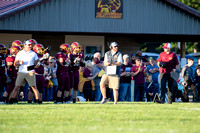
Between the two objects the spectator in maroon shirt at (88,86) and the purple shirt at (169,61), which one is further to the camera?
the spectator in maroon shirt at (88,86)

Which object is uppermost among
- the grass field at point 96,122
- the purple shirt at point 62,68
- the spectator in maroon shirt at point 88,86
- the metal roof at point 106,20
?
the metal roof at point 106,20

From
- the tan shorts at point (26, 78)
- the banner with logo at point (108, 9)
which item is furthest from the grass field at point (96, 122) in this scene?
the banner with logo at point (108, 9)

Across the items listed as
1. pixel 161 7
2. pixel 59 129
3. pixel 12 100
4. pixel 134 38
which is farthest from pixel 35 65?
pixel 134 38

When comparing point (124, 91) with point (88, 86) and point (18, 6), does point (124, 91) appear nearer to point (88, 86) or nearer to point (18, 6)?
point (88, 86)

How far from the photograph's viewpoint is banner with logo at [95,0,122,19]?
2419 centimetres

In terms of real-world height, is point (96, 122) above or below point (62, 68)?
below

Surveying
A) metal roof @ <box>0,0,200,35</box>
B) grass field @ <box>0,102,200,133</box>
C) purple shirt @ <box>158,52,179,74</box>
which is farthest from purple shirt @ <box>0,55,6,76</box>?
metal roof @ <box>0,0,200,35</box>

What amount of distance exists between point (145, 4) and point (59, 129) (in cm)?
1835

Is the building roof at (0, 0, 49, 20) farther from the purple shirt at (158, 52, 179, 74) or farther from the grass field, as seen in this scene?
the grass field

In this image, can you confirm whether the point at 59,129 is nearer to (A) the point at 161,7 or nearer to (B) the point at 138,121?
(B) the point at 138,121

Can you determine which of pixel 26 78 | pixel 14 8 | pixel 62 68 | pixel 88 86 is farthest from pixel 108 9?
pixel 26 78

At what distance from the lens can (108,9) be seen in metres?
24.5

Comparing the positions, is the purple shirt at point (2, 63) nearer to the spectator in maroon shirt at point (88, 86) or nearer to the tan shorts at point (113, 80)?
the tan shorts at point (113, 80)

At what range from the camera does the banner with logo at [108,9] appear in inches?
952
